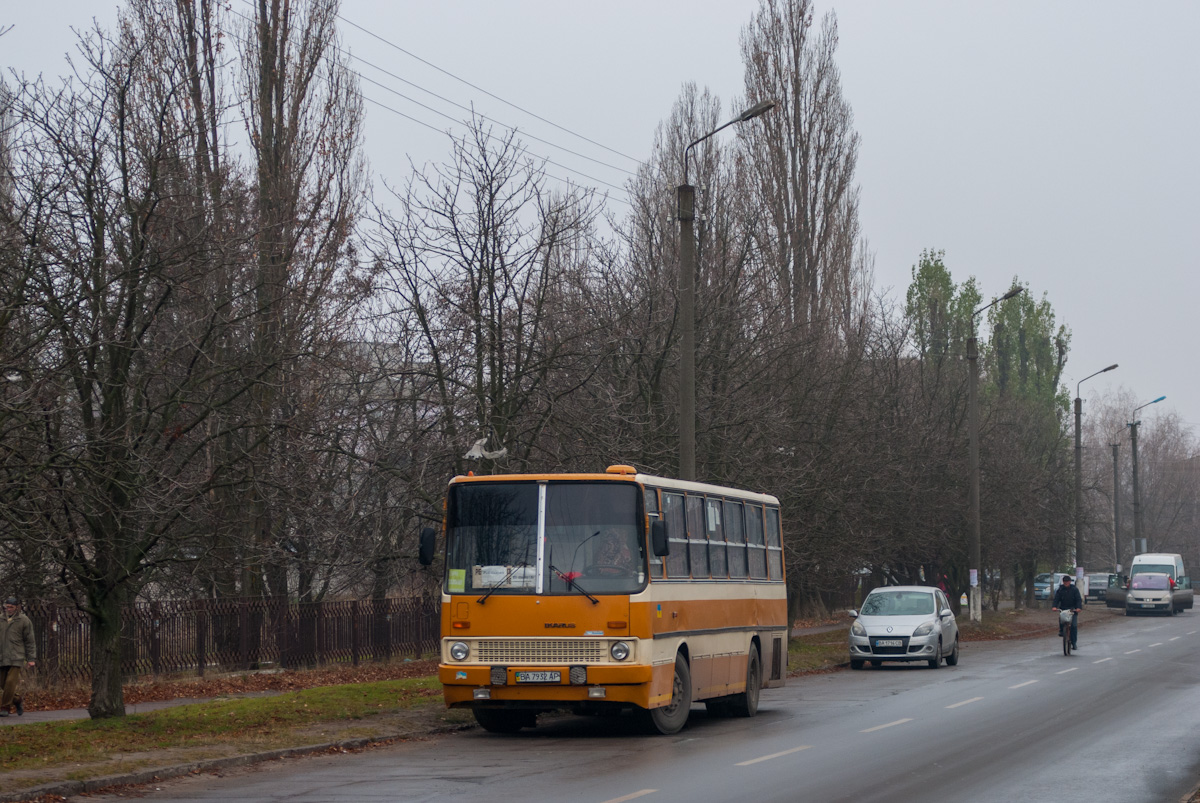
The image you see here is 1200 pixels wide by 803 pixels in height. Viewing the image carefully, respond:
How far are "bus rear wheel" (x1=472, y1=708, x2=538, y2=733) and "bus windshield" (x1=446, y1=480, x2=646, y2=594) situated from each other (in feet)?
5.76

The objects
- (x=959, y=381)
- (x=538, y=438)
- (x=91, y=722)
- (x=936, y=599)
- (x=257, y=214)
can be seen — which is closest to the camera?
(x=91, y=722)

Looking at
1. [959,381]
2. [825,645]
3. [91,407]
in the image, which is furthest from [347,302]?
[959,381]

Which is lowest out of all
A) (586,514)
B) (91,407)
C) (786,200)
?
(586,514)

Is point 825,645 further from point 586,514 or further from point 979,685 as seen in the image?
point 586,514

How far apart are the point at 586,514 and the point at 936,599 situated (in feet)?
50.7

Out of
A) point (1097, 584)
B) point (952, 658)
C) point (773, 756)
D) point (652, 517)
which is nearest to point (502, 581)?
point (652, 517)

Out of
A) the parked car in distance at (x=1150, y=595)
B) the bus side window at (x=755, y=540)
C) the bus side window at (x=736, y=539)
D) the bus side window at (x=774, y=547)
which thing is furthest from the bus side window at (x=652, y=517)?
the parked car in distance at (x=1150, y=595)

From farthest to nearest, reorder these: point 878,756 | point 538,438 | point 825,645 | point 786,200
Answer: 1. point 786,200
2. point 825,645
3. point 538,438
4. point 878,756

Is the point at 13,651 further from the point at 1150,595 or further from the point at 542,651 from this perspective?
the point at 1150,595

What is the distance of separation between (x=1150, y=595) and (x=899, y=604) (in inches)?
1409

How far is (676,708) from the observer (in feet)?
54.9

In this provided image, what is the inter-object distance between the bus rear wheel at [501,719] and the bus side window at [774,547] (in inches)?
212

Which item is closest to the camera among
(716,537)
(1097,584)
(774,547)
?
(716,537)

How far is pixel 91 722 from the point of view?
51.3 ft
